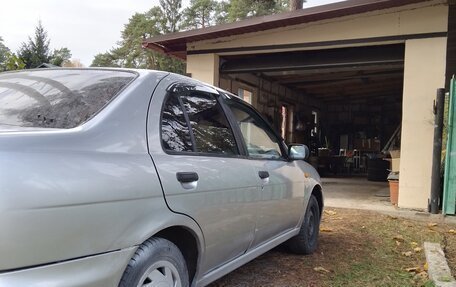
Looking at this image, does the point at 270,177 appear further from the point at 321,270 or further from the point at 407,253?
the point at 407,253

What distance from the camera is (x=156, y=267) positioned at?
2400mm

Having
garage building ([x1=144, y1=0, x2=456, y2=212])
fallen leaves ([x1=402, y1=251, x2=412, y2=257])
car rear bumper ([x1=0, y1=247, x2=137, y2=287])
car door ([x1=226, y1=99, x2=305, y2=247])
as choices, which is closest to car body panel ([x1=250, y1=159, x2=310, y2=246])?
car door ([x1=226, y1=99, x2=305, y2=247])

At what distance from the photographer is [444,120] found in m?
7.50

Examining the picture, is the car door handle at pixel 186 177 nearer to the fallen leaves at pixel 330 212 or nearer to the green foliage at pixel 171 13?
the fallen leaves at pixel 330 212

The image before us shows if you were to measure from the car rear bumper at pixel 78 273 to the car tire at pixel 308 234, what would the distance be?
2.93 metres

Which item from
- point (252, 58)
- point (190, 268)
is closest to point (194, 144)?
point (190, 268)

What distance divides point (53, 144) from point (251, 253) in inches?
83.8

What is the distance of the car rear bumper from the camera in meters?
1.77

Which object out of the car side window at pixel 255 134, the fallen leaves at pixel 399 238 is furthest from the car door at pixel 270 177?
the fallen leaves at pixel 399 238

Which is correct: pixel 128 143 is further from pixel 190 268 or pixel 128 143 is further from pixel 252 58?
pixel 252 58

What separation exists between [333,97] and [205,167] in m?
17.3

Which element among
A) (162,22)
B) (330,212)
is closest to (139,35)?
(162,22)

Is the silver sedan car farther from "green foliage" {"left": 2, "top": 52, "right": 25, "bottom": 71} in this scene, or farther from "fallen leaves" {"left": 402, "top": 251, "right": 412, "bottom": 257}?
"green foliage" {"left": 2, "top": 52, "right": 25, "bottom": 71}

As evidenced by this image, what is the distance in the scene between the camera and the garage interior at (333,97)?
9.44 meters
